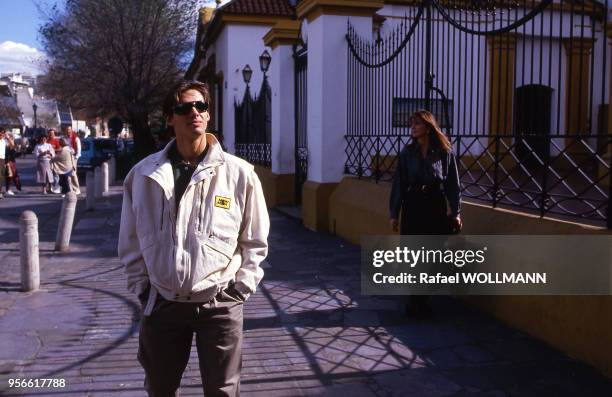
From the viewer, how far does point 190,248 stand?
9.75 ft

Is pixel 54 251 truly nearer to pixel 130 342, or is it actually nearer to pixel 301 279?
pixel 301 279

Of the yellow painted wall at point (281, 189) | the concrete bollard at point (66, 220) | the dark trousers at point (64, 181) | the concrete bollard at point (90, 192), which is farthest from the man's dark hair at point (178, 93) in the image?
the dark trousers at point (64, 181)

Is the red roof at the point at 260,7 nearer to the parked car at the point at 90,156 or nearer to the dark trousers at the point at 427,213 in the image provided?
the parked car at the point at 90,156

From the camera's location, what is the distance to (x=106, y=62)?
27.6 meters

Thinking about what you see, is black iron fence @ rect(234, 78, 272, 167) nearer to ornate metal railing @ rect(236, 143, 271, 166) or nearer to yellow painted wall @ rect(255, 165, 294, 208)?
ornate metal railing @ rect(236, 143, 271, 166)

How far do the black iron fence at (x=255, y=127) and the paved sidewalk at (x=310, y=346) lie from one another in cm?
824

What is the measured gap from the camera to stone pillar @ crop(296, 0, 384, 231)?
1005 cm

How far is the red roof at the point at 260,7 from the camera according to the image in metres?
21.4

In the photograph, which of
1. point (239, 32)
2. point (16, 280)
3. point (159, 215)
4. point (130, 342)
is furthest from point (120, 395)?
point (239, 32)

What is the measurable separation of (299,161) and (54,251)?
5.20 metres

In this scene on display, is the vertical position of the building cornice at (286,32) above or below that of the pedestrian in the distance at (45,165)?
above

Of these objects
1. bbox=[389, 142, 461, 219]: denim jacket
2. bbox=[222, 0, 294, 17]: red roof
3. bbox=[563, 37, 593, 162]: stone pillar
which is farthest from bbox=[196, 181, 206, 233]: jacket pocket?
bbox=[222, 0, 294, 17]: red roof

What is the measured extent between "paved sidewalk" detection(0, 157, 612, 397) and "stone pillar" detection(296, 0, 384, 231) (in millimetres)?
2641

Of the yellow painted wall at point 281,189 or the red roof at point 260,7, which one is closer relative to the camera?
the yellow painted wall at point 281,189
